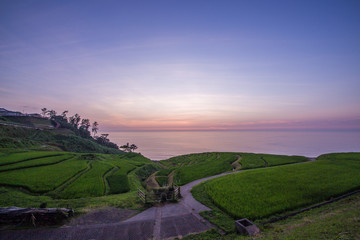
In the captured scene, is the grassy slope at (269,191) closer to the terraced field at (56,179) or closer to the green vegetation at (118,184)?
the green vegetation at (118,184)

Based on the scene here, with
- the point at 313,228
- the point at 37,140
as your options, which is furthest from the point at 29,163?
the point at 313,228

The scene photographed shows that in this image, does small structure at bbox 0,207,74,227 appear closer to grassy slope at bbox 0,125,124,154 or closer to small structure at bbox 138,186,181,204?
small structure at bbox 138,186,181,204

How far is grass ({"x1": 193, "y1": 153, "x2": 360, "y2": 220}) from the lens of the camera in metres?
14.0

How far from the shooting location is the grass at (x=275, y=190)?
45.9 ft

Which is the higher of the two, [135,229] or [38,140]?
[38,140]

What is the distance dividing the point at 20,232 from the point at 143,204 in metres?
8.90

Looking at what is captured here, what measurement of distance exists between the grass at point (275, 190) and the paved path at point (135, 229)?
3.75 m

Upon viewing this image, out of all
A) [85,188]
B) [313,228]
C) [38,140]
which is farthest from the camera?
[38,140]

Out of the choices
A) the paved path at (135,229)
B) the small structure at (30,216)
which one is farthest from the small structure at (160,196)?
the small structure at (30,216)

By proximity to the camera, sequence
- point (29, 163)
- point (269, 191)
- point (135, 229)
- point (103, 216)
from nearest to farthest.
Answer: point (135, 229) → point (103, 216) → point (269, 191) → point (29, 163)

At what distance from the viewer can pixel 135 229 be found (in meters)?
11.5

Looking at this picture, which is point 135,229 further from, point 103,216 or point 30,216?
point 30,216

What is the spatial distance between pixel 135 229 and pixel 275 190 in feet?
49.5

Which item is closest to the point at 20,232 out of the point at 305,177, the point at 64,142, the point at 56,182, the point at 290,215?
the point at 56,182
